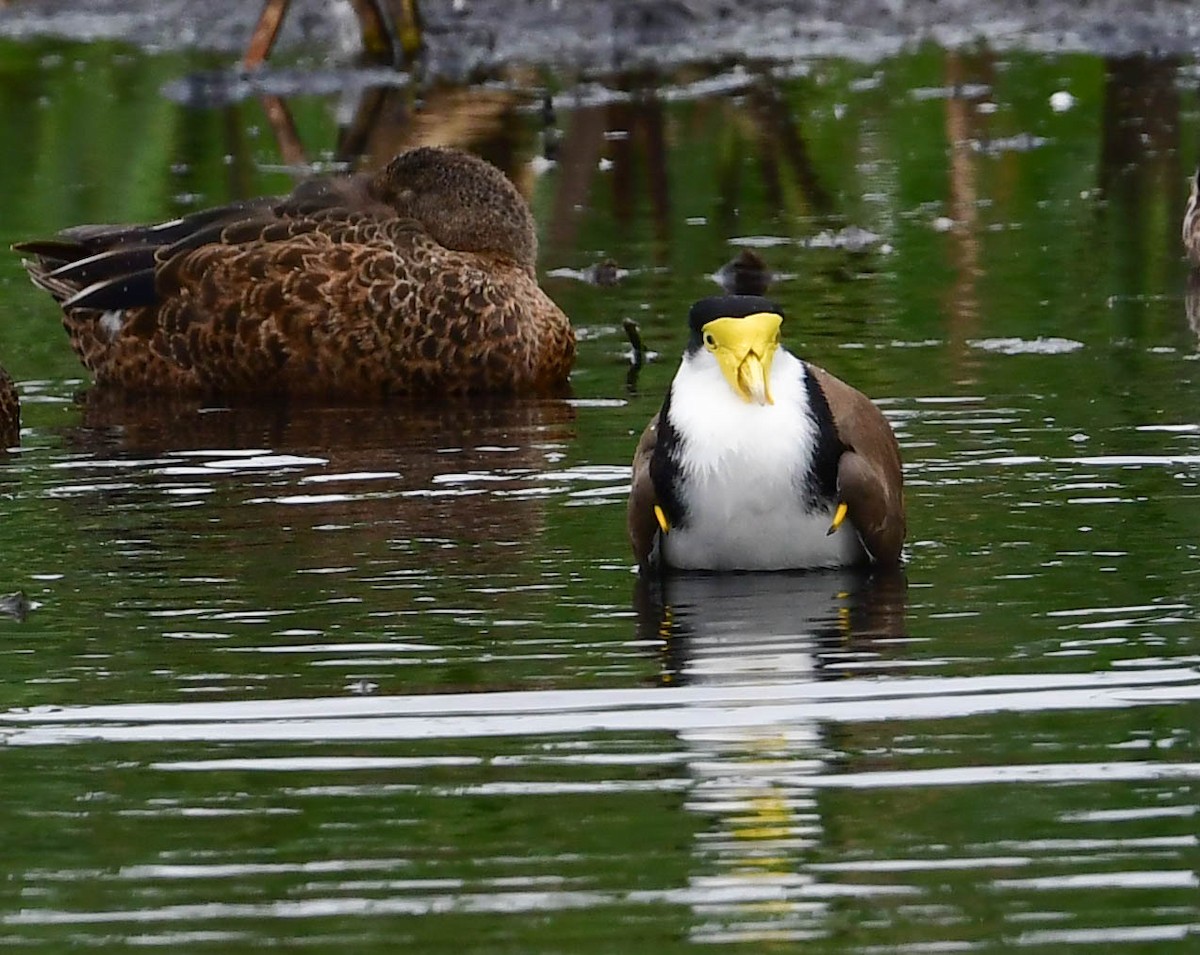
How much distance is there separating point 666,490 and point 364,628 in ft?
3.13

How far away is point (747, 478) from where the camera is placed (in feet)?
26.4

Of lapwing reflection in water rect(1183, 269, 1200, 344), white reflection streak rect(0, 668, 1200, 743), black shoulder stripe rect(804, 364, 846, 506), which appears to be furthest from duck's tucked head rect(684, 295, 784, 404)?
lapwing reflection in water rect(1183, 269, 1200, 344)

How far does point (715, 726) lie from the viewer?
6.54 metres

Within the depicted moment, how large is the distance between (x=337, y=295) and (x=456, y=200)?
775 millimetres

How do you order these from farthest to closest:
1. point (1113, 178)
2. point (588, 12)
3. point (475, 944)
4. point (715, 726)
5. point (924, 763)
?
point (588, 12), point (1113, 178), point (715, 726), point (924, 763), point (475, 944)

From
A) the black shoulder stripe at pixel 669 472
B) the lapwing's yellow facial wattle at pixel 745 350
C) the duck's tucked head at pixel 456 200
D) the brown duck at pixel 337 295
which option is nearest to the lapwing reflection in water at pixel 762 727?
the black shoulder stripe at pixel 669 472

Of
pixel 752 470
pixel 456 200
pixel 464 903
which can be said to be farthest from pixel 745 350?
pixel 456 200

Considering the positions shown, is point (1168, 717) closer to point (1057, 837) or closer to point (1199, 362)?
point (1057, 837)

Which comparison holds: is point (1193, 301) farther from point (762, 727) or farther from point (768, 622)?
point (762, 727)

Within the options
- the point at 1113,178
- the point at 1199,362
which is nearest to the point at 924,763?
the point at 1199,362

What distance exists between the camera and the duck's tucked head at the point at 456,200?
12.6 meters

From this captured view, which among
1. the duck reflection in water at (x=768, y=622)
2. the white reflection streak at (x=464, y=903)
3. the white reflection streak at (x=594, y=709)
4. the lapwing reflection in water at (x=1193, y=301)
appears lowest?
the lapwing reflection in water at (x=1193, y=301)

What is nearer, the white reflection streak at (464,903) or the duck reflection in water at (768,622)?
the white reflection streak at (464,903)

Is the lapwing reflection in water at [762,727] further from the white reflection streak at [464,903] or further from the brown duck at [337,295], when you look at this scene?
the brown duck at [337,295]
